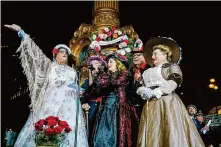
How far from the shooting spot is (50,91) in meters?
6.39

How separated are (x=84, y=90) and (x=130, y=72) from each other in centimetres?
90

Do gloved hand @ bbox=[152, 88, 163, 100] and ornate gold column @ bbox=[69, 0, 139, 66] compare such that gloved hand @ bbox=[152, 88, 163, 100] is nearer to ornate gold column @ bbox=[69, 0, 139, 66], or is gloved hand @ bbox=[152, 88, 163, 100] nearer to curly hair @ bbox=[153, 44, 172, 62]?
curly hair @ bbox=[153, 44, 172, 62]

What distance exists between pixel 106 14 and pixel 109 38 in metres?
1.11

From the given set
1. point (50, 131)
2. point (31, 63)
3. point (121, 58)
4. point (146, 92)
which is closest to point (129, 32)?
point (121, 58)

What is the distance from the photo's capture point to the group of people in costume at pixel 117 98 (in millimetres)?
5168

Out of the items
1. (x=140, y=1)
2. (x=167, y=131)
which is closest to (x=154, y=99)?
(x=167, y=131)

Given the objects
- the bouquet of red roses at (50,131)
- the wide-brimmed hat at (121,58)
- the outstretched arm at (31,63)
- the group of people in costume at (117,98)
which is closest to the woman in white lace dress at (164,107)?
the group of people in costume at (117,98)

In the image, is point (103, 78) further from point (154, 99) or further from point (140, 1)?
point (140, 1)

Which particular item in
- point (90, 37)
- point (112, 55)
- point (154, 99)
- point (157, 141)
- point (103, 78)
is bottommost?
point (157, 141)

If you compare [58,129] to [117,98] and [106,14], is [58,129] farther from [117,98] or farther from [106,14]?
[106,14]

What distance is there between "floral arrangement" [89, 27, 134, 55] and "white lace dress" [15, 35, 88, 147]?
4.92 feet

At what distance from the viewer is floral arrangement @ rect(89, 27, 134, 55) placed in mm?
8008

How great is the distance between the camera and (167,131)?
503cm

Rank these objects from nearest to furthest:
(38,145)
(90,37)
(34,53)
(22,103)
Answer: (38,145) → (34,53) → (90,37) → (22,103)
